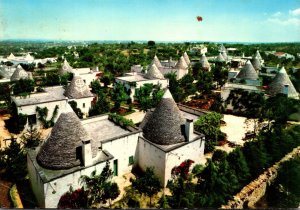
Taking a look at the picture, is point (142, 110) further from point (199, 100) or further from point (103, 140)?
point (103, 140)

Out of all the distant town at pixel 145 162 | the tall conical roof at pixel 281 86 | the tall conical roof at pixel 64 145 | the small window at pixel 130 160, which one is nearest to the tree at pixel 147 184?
the distant town at pixel 145 162

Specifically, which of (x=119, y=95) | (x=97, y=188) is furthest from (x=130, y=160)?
(x=119, y=95)

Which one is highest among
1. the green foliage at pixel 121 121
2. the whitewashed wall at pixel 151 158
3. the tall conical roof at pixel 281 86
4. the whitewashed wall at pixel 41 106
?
the tall conical roof at pixel 281 86

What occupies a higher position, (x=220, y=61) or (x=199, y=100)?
(x=220, y=61)

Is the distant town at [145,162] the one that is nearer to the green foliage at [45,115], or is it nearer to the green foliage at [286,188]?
the green foliage at [286,188]

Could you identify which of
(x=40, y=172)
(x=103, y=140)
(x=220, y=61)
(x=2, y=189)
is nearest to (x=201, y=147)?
(x=103, y=140)

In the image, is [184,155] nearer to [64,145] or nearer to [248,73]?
[64,145]
